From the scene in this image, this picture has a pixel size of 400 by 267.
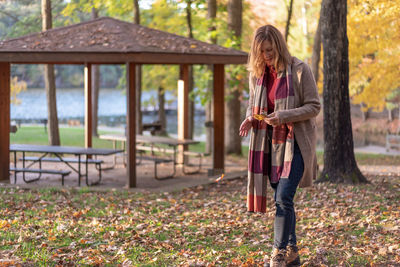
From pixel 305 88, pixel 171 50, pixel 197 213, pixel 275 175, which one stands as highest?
pixel 171 50

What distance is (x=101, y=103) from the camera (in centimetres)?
6531

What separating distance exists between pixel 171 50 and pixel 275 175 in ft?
20.7

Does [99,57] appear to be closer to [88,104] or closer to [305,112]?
[88,104]

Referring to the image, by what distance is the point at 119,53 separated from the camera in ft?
33.4

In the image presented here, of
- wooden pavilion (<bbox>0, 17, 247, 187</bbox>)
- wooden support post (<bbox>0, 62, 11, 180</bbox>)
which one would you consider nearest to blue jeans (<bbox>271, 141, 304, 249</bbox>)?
wooden pavilion (<bbox>0, 17, 247, 187</bbox>)

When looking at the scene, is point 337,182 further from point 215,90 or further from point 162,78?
point 162,78

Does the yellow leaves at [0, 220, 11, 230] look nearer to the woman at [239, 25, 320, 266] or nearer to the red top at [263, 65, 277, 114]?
the woman at [239, 25, 320, 266]

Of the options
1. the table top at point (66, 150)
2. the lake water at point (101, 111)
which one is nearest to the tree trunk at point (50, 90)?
the table top at point (66, 150)

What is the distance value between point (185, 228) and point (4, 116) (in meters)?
5.73

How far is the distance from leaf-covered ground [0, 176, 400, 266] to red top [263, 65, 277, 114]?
1.55m

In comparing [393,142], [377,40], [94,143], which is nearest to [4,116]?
[377,40]

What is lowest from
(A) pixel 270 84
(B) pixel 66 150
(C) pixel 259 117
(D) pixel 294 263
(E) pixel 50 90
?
(D) pixel 294 263

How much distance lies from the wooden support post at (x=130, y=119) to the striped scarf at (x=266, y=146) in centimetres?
602

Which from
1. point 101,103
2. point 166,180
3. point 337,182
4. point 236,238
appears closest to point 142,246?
point 236,238
